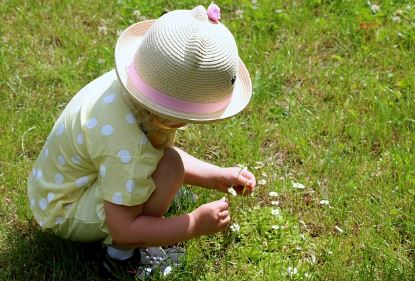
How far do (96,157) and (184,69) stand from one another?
0.45 metres

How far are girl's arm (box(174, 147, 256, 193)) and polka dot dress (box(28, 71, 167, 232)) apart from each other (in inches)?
17.5

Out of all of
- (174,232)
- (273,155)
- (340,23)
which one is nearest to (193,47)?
(174,232)

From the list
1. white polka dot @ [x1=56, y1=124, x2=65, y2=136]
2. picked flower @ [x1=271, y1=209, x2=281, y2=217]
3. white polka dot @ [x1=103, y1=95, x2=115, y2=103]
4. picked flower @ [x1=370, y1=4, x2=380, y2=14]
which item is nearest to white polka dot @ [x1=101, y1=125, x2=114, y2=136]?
white polka dot @ [x1=103, y1=95, x2=115, y2=103]

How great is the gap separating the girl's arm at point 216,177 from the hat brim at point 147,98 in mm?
475

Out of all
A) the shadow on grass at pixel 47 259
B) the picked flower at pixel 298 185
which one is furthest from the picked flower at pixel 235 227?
the shadow on grass at pixel 47 259

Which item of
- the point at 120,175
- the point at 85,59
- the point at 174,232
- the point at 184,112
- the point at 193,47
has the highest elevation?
the point at 193,47

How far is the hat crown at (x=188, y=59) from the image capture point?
2.34m

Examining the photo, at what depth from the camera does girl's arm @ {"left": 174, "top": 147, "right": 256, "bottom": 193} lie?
3.01m

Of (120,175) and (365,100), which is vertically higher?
(120,175)

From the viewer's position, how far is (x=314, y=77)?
4.00 m

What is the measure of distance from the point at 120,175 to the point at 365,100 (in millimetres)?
1714

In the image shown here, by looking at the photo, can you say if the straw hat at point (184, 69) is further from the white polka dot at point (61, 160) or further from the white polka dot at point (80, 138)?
the white polka dot at point (61, 160)

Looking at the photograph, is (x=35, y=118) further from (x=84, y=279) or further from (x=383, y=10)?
(x=383, y=10)

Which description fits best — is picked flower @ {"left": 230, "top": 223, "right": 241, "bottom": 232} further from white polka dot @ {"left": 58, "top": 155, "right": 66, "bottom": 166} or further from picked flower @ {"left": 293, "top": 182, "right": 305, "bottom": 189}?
white polka dot @ {"left": 58, "top": 155, "right": 66, "bottom": 166}
